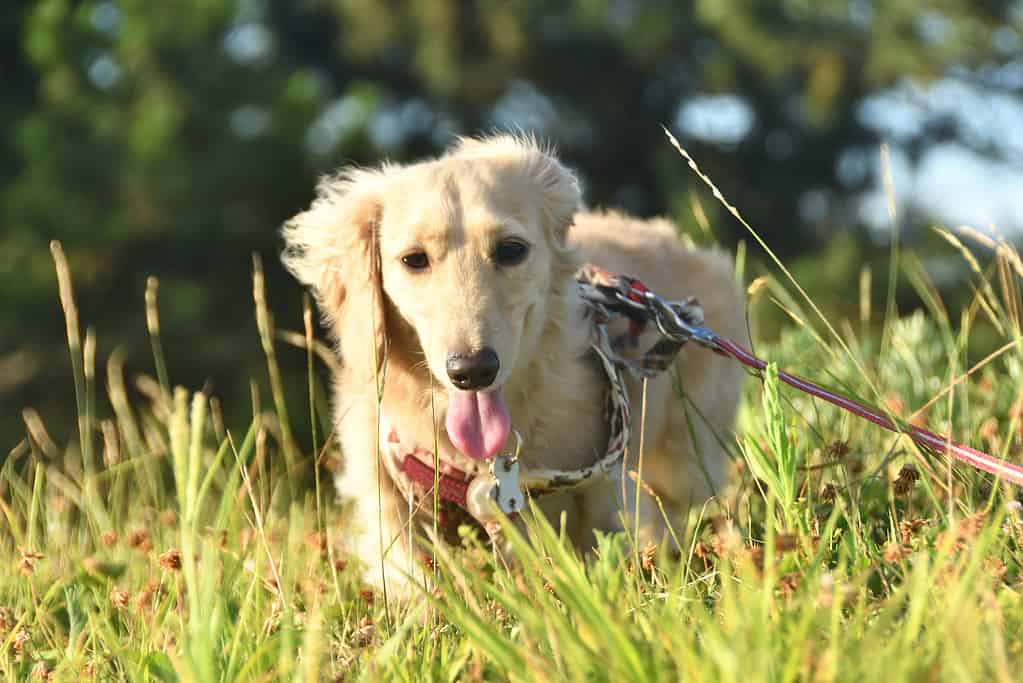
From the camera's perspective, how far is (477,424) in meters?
2.82

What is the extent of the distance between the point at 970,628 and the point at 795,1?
18.3 meters

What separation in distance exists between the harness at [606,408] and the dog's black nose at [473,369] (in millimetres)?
228

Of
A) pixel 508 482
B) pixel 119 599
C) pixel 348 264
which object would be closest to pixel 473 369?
pixel 508 482

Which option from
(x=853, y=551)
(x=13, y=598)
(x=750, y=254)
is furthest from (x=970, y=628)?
(x=750, y=254)

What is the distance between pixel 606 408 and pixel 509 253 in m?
0.57

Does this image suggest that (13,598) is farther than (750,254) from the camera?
No

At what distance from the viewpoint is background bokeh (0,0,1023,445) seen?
13180 mm

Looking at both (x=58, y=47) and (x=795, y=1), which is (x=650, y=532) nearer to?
(x=58, y=47)

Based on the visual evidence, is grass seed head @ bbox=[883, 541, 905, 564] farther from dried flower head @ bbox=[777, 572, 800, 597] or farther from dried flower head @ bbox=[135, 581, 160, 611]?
dried flower head @ bbox=[135, 581, 160, 611]

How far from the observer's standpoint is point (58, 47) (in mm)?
12828

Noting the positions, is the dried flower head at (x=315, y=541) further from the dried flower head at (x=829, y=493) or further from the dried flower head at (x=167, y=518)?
the dried flower head at (x=829, y=493)

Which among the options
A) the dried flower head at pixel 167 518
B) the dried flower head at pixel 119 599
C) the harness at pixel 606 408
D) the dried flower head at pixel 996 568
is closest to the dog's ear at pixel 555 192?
the harness at pixel 606 408

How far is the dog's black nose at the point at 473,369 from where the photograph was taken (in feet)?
8.73

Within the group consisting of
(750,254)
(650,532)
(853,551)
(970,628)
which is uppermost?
(970,628)
